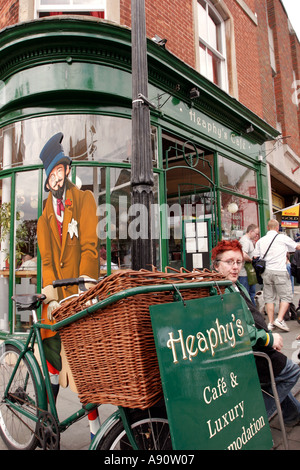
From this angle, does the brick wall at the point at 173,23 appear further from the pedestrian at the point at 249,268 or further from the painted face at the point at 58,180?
the pedestrian at the point at 249,268

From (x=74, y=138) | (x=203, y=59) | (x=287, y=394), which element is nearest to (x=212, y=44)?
(x=203, y=59)

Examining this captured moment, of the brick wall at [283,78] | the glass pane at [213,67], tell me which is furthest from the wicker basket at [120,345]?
the brick wall at [283,78]

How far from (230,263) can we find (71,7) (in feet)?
18.8

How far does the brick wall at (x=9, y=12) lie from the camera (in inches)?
235

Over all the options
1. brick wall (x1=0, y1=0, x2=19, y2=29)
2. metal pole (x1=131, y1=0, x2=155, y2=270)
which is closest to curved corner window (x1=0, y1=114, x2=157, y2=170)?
brick wall (x1=0, y1=0, x2=19, y2=29)

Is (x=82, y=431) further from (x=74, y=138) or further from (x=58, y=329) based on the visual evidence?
(x=74, y=138)

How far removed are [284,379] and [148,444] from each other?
4.26 feet

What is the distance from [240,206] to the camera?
29.7 feet

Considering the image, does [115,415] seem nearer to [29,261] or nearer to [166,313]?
[166,313]

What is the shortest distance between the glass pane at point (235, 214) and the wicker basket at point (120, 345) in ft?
21.8

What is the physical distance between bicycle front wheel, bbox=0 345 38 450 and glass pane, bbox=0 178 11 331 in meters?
2.96

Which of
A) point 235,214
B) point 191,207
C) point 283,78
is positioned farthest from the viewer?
point 283,78

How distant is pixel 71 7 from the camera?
6.04 meters

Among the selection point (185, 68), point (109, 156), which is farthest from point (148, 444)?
point (185, 68)
